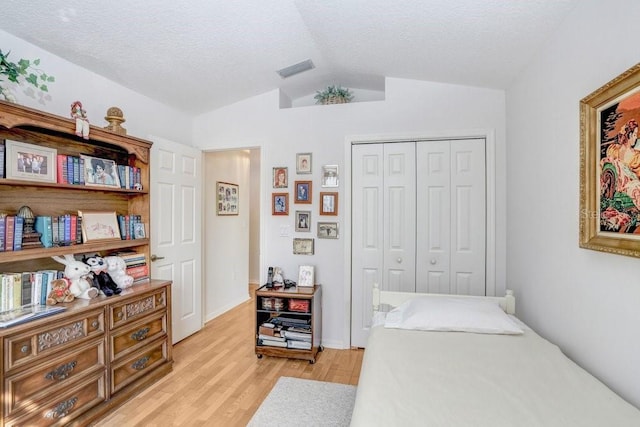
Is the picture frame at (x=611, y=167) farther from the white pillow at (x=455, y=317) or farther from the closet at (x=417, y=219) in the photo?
the closet at (x=417, y=219)

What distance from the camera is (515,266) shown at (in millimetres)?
2574

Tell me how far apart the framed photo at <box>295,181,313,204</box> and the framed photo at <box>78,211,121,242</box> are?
1592 mm

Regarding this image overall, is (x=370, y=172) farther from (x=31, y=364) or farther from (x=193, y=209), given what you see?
(x=31, y=364)

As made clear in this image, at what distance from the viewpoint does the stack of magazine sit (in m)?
1.65

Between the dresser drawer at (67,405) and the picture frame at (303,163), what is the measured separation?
7.39 ft

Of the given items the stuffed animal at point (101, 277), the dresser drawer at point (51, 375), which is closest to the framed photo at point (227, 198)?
the stuffed animal at point (101, 277)

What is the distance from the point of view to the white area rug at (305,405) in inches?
79.6

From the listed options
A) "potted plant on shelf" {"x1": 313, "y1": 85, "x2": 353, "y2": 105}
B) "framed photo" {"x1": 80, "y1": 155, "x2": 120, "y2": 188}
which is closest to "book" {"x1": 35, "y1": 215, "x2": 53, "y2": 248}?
"framed photo" {"x1": 80, "y1": 155, "x2": 120, "y2": 188}

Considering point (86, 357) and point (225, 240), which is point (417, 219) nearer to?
point (225, 240)

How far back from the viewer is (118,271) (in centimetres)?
236

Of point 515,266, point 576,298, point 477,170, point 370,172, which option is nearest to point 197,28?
point 370,172

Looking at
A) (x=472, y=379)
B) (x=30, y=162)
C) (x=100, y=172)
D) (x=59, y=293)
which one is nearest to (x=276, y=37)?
(x=100, y=172)

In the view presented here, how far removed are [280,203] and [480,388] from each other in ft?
7.86

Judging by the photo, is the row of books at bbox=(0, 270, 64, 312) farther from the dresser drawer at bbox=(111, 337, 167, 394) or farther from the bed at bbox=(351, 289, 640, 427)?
the bed at bbox=(351, 289, 640, 427)
